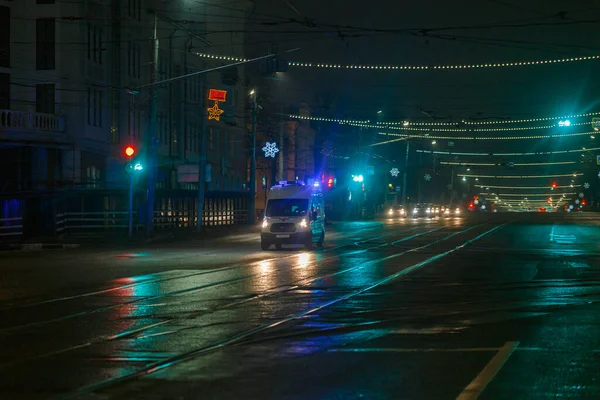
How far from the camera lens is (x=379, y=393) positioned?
25.5 feet

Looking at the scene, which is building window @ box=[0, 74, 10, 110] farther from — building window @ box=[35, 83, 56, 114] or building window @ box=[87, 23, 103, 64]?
building window @ box=[87, 23, 103, 64]

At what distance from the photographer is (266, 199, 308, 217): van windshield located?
32812mm

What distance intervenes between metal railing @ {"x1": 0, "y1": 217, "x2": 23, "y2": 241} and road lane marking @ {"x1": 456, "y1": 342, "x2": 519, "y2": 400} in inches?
1231

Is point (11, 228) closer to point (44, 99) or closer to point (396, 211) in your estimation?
point (44, 99)

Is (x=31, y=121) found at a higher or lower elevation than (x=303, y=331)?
higher

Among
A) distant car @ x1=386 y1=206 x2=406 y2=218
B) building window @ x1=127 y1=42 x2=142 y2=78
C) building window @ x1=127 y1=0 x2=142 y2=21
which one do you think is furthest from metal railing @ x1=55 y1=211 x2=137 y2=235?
distant car @ x1=386 y1=206 x2=406 y2=218

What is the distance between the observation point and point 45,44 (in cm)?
4453

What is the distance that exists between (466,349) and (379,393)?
104 inches

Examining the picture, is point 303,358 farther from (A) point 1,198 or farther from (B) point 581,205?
(B) point 581,205

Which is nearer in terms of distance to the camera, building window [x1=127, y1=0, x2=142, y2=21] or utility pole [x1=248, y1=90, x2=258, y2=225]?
building window [x1=127, y1=0, x2=142, y2=21]

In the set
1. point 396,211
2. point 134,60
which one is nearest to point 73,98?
point 134,60

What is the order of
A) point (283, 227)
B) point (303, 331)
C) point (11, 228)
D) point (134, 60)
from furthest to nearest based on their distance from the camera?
point (134, 60) < point (11, 228) < point (283, 227) < point (303, 331)

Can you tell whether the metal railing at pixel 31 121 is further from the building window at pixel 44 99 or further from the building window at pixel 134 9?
the building window at pixel 134 9

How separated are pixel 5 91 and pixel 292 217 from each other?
20.7 meters
